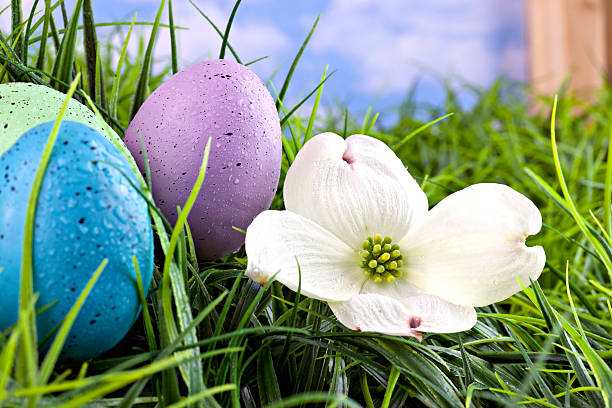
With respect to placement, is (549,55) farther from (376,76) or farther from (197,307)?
(197,307)

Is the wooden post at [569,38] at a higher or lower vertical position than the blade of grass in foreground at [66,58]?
lower

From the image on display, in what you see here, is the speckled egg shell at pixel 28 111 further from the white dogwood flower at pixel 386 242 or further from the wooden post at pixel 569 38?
the wooden post at pixel 569 38

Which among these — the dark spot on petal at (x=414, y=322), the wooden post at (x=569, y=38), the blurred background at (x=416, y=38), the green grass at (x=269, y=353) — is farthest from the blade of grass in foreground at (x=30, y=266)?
the wooden post at (x=569, y=38)

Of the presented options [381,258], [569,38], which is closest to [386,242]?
[381,258]

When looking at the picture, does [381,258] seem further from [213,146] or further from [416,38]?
[416,38]

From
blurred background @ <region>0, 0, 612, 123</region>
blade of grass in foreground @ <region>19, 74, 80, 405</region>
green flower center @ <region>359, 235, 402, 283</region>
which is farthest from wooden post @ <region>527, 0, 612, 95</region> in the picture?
blade of grass in foreground @ <region>19, 74, 80, 405</region>
